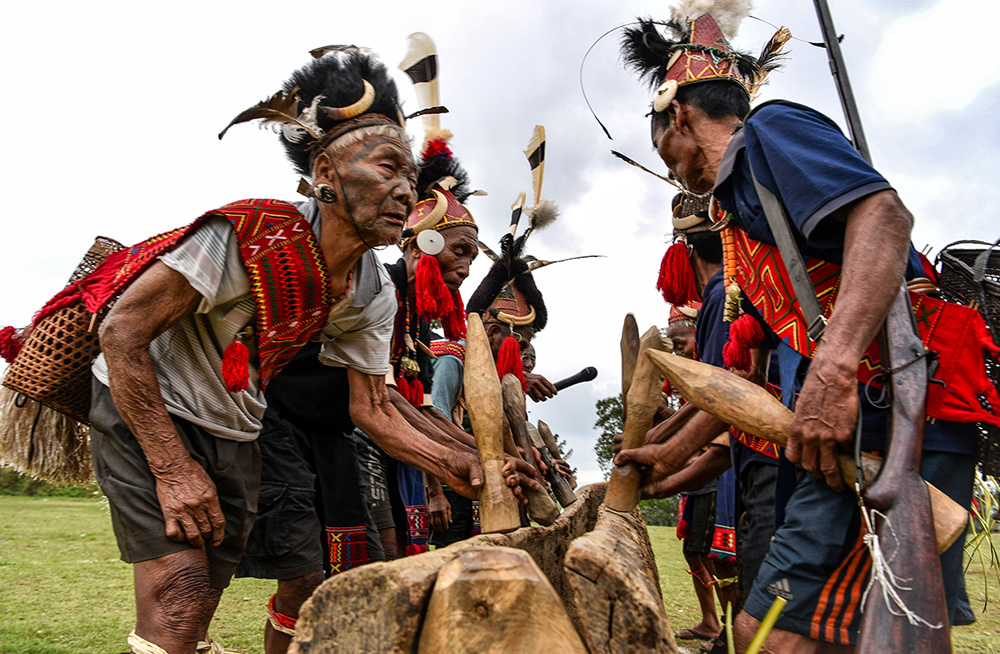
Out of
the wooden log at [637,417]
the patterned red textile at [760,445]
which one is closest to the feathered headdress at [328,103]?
the wooden log at [637,417]

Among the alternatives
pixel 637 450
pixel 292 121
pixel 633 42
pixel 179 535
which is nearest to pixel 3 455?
pixel 179 535

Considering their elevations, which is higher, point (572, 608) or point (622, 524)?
point (622, 524)

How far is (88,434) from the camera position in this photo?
2.53 meters

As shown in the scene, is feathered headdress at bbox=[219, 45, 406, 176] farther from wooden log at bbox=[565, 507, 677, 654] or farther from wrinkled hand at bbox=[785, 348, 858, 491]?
wooden log at bbox=[565, 507, 677, 654]

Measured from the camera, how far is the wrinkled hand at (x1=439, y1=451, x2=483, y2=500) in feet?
8.96

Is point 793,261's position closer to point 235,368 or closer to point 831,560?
point 831,560

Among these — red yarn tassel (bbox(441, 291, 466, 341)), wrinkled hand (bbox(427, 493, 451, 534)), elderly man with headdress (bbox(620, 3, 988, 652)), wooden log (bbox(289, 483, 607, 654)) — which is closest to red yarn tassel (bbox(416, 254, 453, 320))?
red yarn tassel (bbox(441, 291, 466, 341))

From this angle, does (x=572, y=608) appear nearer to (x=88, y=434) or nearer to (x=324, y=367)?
(x=324, y=367)

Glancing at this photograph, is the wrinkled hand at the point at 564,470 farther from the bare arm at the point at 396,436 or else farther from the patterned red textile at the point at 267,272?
the patterned red textile at the point at 267,272

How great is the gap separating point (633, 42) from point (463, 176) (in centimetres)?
191

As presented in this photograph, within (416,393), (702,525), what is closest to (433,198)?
(416,393)

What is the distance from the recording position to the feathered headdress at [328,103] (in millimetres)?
2684

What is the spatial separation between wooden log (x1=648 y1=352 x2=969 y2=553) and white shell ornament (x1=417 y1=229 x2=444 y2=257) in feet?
8.62

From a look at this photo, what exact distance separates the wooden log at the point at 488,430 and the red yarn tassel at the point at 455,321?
1.64m
